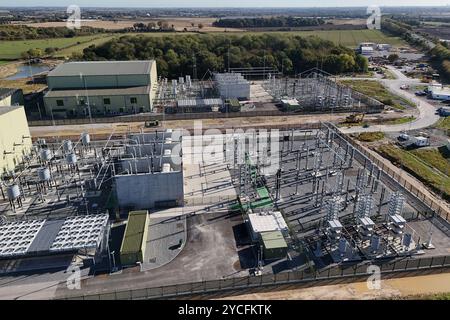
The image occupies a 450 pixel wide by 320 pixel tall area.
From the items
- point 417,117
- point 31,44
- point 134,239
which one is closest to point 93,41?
point 31,44

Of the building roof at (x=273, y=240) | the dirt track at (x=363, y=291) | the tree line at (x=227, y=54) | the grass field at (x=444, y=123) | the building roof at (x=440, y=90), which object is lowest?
the dirt track at (x=363, y=291)

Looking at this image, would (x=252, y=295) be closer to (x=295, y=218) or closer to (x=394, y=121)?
(x=295, y=218)

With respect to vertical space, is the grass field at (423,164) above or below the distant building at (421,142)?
below

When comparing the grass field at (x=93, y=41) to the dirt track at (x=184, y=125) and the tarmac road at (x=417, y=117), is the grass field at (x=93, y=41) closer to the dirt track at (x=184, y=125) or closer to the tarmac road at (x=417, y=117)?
the tarmac road at (x=417, y=117)

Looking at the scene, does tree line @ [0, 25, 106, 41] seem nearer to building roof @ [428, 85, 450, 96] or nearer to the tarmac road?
the tarmac road

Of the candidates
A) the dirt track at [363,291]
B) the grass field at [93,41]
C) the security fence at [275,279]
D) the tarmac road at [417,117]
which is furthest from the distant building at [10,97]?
the grass field at [93,41]

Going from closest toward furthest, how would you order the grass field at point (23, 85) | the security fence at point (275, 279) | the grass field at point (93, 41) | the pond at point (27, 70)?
1. the security fence at point (275, 279)
2. the grass field at point (23, 85)
3. the pond at point (27, 70)
4. the grass field at point (93, 41)
